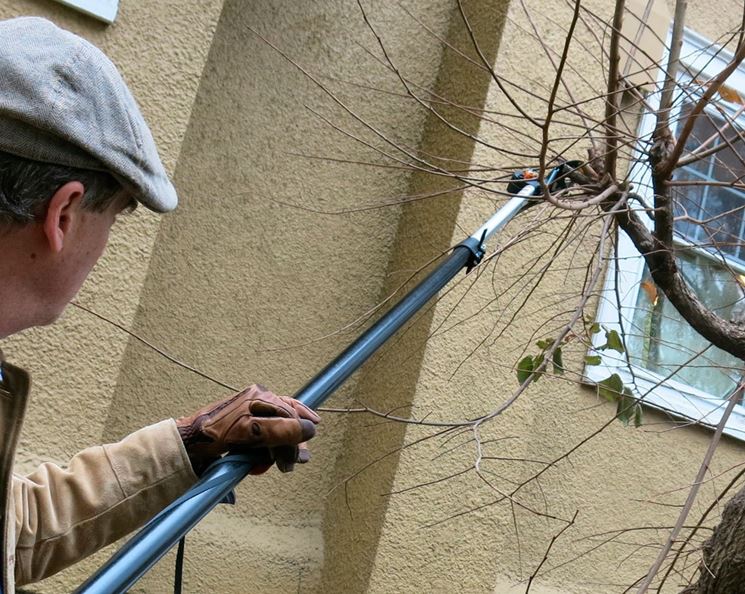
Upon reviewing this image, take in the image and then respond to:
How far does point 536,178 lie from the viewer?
291 centimetres

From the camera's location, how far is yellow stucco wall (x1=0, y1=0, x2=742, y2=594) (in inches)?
153

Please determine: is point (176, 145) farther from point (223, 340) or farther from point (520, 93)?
point (520, 93)

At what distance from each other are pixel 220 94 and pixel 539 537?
227cm

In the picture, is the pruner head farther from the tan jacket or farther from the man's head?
the man's head

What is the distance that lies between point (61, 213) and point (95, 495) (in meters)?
0.80

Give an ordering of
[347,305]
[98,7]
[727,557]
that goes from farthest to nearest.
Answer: [347,305] < [98,7] < [727,557]

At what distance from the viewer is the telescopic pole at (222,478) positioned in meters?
1.44

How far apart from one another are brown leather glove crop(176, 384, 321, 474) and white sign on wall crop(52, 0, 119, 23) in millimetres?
1602

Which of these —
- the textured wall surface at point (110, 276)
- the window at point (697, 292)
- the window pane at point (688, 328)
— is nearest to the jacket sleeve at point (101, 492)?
the textured wall surface at point (110, 276)

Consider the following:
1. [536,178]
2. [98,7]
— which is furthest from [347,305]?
[98,7]

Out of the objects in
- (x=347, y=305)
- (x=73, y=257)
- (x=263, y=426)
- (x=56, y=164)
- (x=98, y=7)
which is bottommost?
(x=263, y=426)

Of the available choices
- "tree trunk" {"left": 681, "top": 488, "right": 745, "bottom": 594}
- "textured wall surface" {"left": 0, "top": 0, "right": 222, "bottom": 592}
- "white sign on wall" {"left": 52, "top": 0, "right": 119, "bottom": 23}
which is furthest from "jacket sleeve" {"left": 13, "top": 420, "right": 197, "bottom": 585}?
"white sign on wall" {"left": 52, "top": 0, "right": 119, "bottom": 23}

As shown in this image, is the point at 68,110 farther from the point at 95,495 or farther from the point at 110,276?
the point at 110,276

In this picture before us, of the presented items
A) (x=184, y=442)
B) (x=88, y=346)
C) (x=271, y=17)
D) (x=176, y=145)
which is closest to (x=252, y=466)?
(x=184, y=442)
